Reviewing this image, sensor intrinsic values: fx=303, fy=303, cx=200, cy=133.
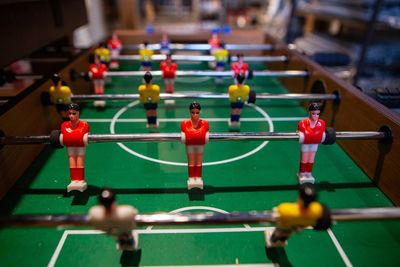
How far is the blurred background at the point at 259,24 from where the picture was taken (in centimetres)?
180

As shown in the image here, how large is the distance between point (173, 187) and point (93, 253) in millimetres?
438

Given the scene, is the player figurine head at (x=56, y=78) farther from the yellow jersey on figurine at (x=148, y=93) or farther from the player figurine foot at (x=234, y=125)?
the player figurine foot at (x=234, y=125)

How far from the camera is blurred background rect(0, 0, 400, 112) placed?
1796 millimetres

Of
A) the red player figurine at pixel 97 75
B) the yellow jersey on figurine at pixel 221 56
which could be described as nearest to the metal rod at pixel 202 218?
the red player figurine at pixel 97 75

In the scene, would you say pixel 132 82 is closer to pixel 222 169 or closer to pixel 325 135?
pixel 222 169

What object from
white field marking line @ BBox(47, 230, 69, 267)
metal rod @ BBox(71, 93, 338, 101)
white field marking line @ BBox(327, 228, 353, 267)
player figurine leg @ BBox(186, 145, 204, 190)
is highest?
metal rod @ BBox(71, 93, 338, 101)

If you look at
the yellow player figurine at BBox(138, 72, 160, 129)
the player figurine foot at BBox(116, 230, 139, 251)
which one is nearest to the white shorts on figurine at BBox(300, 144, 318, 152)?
the player figurine foot at BBox(116, 230, 139, 251)

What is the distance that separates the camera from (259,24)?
668 centimetres

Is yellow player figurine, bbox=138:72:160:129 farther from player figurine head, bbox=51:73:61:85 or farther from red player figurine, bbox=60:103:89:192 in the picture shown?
red player figurine, bbox=60:103:89:192

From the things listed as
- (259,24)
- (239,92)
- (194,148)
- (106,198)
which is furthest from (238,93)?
(259,24)

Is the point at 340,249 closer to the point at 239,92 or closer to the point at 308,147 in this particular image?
the point at 308,147

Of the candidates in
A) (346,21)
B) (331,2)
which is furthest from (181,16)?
(346,21)

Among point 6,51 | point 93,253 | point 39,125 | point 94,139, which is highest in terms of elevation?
point 6,51

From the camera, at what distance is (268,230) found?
1.05 metres
